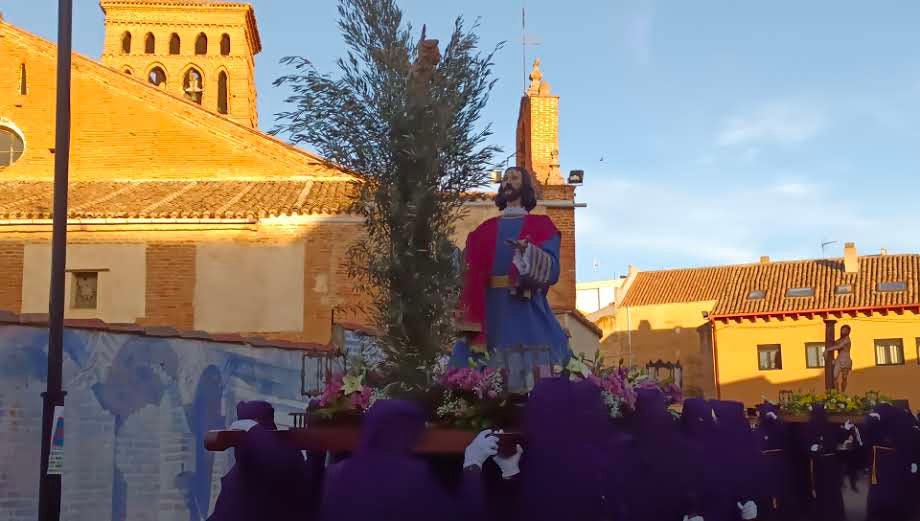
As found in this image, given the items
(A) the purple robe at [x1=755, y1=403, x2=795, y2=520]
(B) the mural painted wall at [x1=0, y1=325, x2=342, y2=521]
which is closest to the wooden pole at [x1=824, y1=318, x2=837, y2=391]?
(A) the purple robe at [x1=755, y1=403, x2=795, y2=520]

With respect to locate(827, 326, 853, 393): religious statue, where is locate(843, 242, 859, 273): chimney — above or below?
above

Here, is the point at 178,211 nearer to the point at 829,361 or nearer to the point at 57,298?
the point at 57,298

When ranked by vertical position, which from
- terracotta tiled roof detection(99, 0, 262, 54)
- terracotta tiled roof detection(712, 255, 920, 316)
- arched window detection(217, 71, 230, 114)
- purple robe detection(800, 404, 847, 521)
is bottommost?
purple robe detection(800, 404, 847, 521)

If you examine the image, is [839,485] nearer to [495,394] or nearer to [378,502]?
[495,394]

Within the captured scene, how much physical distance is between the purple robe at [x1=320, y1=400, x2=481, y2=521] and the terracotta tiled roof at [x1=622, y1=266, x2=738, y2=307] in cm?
4030

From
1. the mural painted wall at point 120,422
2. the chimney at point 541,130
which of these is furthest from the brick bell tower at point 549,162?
the mural painted wall at point 120,422

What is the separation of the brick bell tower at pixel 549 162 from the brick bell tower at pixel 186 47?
2001 cm

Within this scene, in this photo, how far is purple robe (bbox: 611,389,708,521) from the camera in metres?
5.12

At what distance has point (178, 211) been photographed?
19.5 metres

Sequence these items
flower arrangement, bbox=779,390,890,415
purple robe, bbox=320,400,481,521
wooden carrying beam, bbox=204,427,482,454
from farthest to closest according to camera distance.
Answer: flower arrangement, bbox=779,390,890,415, wooden carrying beam, bbox=204,427,482,454, purple robe, bbox=320,400,481,521

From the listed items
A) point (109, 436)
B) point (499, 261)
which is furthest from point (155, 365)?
point (499, 261)

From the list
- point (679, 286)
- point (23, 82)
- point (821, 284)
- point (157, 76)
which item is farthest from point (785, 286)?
point (23, 82)

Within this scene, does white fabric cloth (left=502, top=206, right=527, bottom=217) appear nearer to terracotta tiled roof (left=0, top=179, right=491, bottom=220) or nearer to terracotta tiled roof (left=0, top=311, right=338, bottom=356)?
terracotta tiled roof (left=0, top=311, right=338, bottom=356)

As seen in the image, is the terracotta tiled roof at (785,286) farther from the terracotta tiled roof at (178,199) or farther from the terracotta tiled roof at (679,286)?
the terracotta tiled roof at (178,199)
